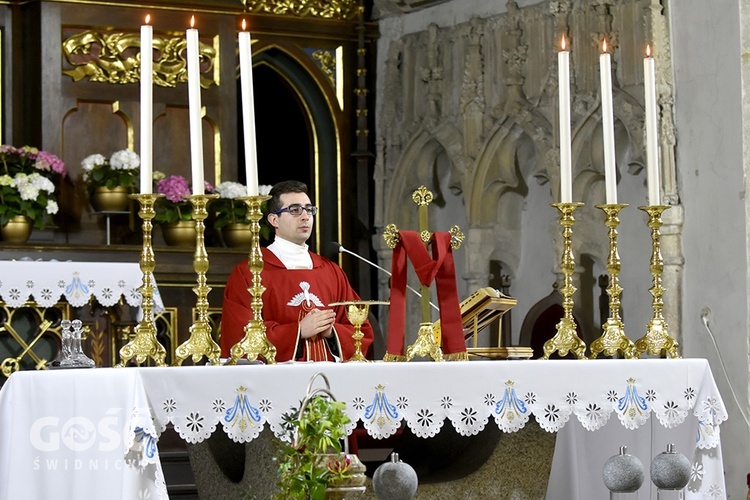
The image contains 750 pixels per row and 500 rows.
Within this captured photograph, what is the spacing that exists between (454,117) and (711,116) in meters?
2.64

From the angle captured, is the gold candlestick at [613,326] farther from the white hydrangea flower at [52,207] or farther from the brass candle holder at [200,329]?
the white hydrangea flower at [52,207]

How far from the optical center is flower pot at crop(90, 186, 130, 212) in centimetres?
930

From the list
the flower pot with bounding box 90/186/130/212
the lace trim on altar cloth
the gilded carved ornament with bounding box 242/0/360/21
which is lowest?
the lace trim on altar cloth

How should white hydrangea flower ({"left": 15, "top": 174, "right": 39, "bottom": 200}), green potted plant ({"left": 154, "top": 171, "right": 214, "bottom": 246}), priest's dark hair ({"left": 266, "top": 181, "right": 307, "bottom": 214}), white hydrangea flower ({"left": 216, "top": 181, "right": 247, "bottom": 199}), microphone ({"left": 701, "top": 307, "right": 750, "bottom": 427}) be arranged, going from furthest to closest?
white hydrangea flower ({"left": 216, "top": 181, "right": 247, "bottom": 199})
green potted plant ({"left": 154, "top": 171, "right": 214, "bottom": 246})
white hydrangea flower ({"left": 15, "top": 174, "right": 39, "bottom": 200})
microphone ({"left": 701, "top": 307, "right": 750, "bottom": 427})
priest's dark hair ({"left": 266, "top": 181, "right": 307, "bottom": 214})

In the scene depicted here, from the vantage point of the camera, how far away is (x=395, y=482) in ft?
13.8

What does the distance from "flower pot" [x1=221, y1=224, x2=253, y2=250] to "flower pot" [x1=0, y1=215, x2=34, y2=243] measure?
143 cm

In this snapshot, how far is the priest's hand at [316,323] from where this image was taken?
17.7ft

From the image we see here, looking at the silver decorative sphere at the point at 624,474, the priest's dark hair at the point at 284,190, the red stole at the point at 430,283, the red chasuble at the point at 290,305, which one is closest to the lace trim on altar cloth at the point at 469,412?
the silver decorative sphere at the point at 624,474

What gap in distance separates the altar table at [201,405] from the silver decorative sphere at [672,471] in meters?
0.30

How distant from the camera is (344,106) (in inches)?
452

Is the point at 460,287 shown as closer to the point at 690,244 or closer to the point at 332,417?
the point at 690,244

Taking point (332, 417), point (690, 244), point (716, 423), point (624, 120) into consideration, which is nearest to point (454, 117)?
point (624, 120)

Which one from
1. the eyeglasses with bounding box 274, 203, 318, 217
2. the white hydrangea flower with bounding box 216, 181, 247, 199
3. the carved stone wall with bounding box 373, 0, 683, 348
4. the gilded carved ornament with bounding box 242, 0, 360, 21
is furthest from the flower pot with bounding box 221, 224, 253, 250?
the eyeglasses with bounding box 274, 203, 318, 217

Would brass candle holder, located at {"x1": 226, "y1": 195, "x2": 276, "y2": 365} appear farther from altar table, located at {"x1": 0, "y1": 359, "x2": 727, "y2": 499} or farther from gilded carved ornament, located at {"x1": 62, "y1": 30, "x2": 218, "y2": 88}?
gilded carved ornament, located at {"x1": 62, "y1": 30, "x2": 218, "y2": 88}
